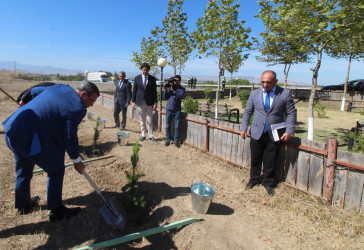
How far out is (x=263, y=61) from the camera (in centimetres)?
1959

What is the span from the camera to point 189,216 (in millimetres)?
3305

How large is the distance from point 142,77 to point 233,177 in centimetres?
350

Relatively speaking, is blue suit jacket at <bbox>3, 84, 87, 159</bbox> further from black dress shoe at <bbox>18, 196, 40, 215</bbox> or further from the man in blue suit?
black dress shoe at <bbox>18, 196, 40, 215</bbox>

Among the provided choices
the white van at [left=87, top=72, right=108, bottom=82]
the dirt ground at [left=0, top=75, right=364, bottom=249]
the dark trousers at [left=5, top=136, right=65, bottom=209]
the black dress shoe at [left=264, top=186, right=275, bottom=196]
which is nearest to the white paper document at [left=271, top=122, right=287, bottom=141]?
the black dress shoe at [left=264, top=186, right=275, bottom=196]

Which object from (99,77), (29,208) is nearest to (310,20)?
(29,208)

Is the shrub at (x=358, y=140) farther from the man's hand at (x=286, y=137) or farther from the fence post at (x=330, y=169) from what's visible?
the man's hand at (x=286, y=137)

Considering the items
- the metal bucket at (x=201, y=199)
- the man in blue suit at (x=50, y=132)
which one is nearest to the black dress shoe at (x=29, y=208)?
the man in blue suit at (x=50, y=132)

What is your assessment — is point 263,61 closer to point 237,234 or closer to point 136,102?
point 136,102

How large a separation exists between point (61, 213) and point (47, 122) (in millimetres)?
1256

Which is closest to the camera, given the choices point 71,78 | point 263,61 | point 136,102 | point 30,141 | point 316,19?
point 30,141

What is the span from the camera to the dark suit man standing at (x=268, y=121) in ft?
11.8

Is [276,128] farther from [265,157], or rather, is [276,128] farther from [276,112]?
[265,157]

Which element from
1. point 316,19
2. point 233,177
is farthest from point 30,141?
point 316,19

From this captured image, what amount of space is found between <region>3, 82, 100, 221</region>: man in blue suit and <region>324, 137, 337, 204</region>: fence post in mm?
3281
